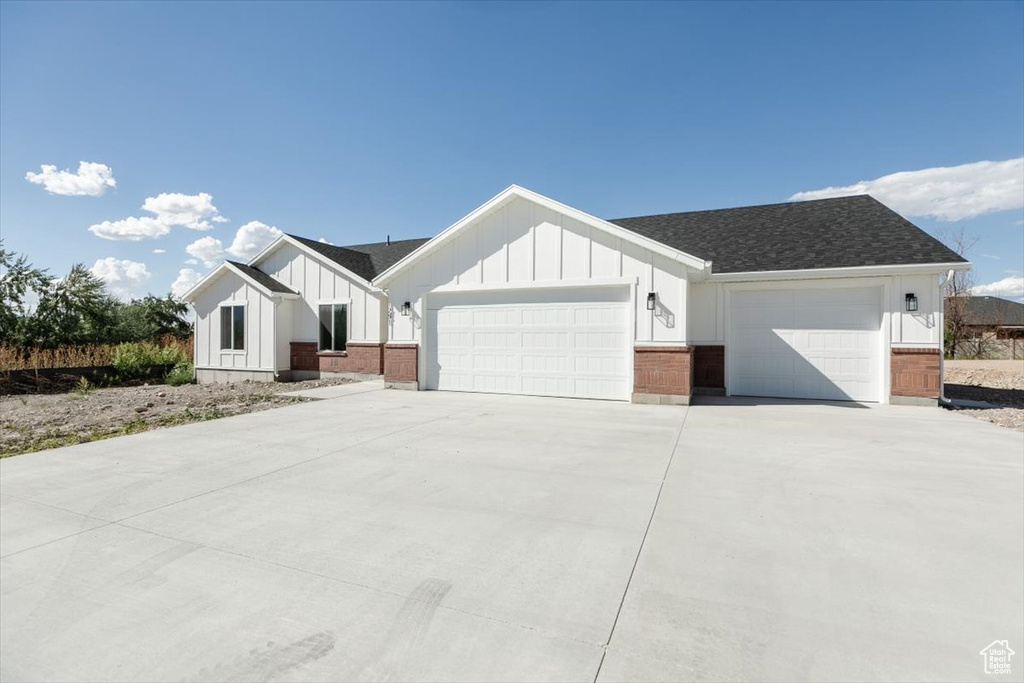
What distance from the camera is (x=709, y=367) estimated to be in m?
11.0

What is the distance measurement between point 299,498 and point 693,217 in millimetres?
13277

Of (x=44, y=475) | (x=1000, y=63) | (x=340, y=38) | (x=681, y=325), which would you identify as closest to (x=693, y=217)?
(x=681, y=325)

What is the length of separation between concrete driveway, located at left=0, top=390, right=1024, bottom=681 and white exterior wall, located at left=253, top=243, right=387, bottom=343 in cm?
873

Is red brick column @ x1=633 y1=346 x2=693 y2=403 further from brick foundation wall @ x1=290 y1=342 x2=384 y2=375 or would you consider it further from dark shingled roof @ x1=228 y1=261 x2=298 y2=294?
dark shingled roof @ x1=228 y1=261 x2=298 y2=294

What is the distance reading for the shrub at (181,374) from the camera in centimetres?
1516

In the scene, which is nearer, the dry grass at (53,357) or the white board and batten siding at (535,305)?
the white board and batten siding at (535,305)

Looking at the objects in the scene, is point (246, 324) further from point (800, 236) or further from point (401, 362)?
point (800, 236)

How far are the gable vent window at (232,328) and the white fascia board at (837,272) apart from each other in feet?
47.9

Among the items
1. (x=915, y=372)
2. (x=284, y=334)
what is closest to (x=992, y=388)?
(x=915, y=372)

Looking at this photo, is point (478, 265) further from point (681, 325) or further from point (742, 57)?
point (742, 57)

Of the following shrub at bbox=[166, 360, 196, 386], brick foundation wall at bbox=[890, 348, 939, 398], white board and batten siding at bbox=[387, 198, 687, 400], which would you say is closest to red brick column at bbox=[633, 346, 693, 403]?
white board and batten siding at bbox=[387, 198, 687, 400]

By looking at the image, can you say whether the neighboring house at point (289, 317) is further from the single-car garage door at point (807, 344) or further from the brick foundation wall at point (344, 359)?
the single-car garage door at point (807, 344)

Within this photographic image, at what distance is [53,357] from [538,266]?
17660mm

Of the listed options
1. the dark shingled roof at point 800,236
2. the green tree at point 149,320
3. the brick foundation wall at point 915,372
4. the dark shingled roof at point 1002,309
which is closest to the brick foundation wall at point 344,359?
the dark shingled roof at point 800,236
